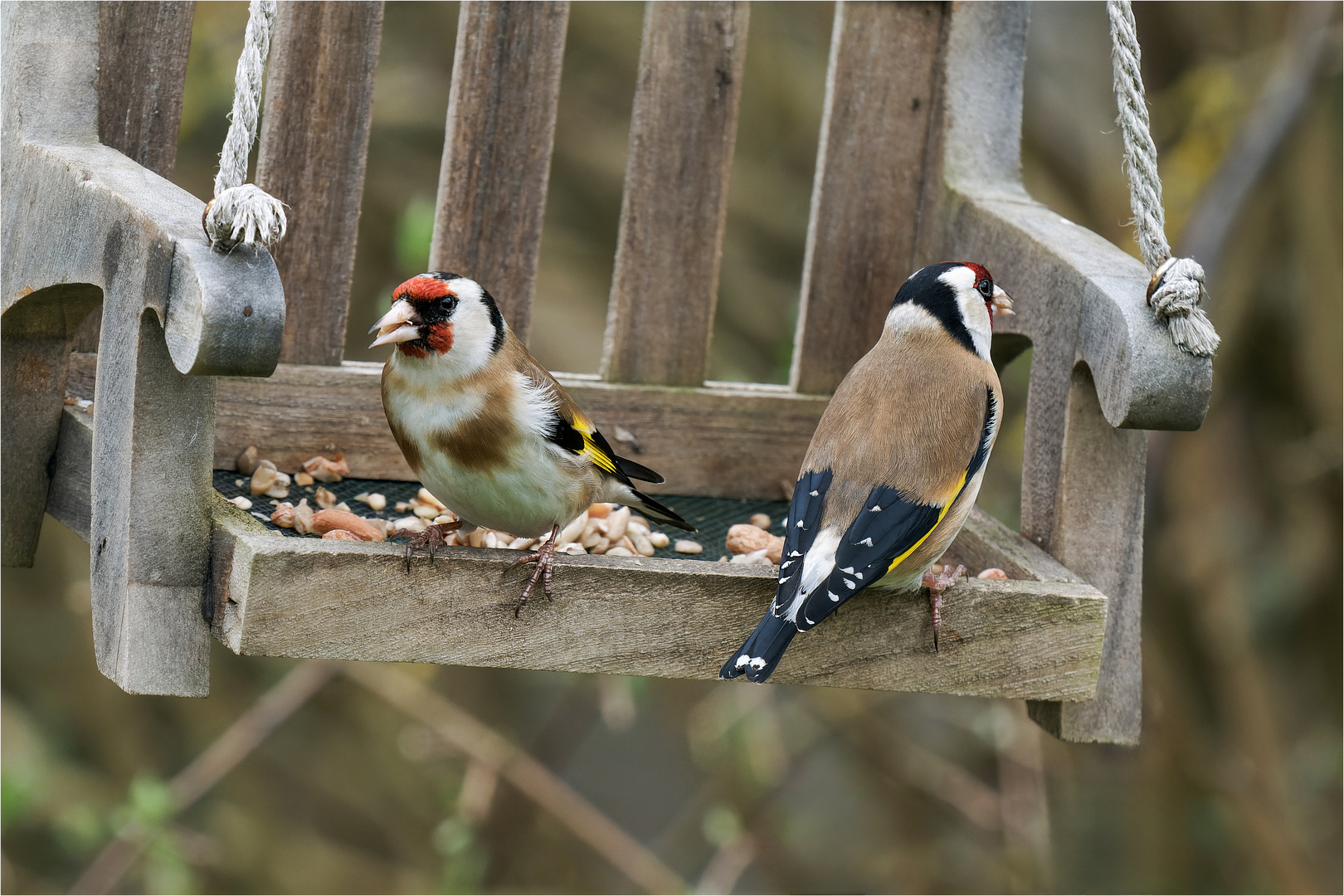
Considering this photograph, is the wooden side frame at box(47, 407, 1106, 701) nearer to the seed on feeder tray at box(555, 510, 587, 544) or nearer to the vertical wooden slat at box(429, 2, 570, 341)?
the seed on feeder tray at box(555, 510, 587, 544)

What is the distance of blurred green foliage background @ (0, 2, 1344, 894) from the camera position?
4.40 m

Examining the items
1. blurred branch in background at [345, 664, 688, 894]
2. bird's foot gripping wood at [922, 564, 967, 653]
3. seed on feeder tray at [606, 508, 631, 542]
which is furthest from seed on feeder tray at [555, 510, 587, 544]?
blurred branch in background at [345, 664, 688, 894]

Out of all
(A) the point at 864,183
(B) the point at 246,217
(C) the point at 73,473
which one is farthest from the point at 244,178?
(A) the point at 864,183

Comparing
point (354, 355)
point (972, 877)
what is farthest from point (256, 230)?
point (972, 877)

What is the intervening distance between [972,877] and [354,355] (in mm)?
2961

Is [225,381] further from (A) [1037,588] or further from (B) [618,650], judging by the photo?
(A) [1037,588]

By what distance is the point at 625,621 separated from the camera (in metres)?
2.10

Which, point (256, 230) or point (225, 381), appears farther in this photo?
point (225, 381)

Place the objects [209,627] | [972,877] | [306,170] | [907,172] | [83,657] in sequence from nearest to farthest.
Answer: [209,627] → [306,170] → [907,172] → [83,657] → [972,877]

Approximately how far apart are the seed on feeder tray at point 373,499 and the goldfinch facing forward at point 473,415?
0.45 metres

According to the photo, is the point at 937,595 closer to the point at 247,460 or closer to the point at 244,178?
the point at 244,178

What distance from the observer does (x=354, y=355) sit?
5090 mm

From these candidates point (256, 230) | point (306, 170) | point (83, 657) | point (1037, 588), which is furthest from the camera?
point (83, 657)

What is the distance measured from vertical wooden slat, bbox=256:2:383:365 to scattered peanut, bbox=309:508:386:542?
0.57 metres
